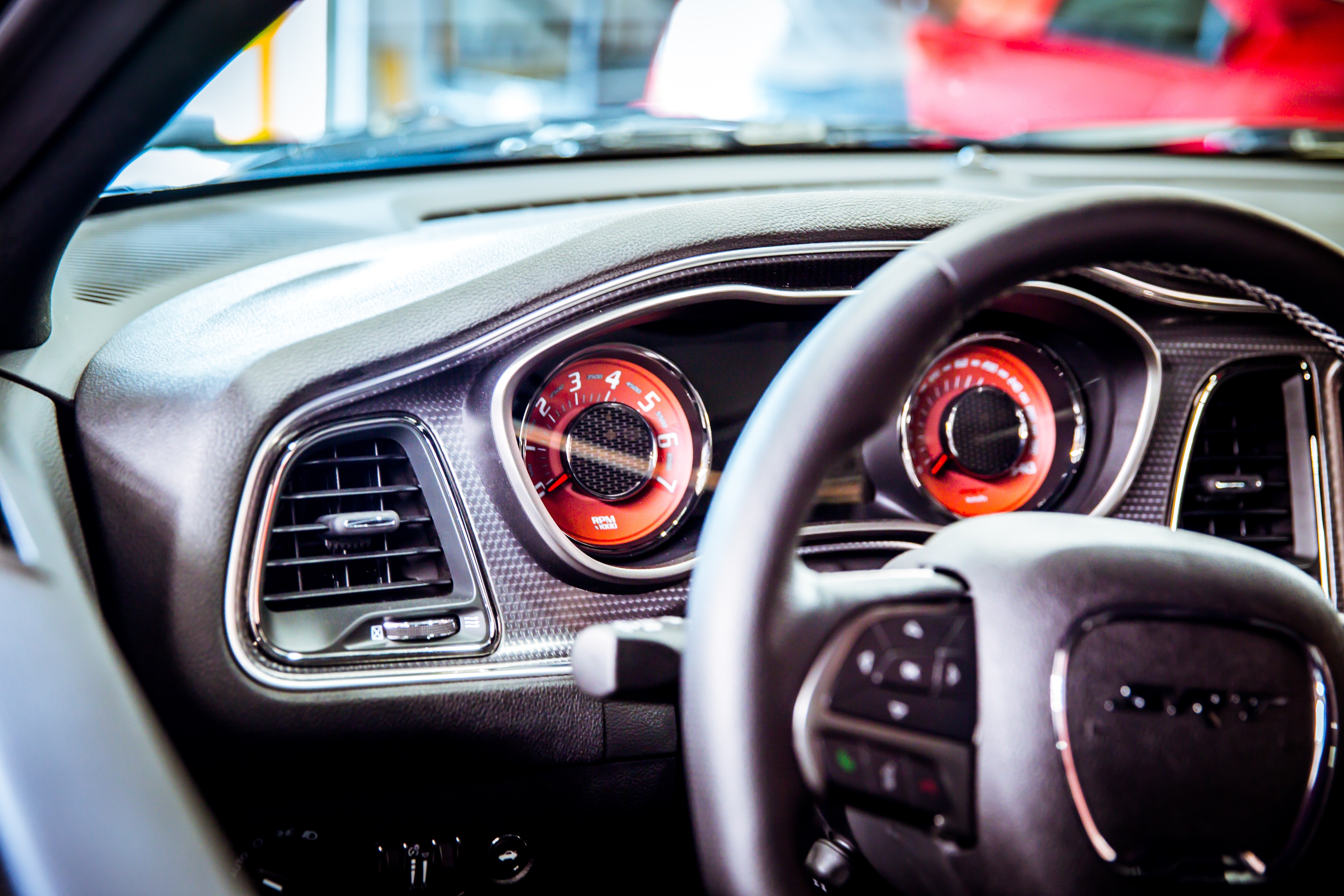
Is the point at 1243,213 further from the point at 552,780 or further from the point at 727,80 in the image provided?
the point at 727,80

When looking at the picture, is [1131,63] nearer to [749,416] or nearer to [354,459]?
[749,416]

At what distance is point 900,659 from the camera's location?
38.6 inches

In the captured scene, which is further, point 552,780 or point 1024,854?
point 552,780

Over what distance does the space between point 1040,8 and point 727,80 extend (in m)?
2.21

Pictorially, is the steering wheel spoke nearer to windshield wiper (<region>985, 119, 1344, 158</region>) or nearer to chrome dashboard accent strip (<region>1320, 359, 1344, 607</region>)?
chrome dashboard accent strip (<region>1320, 359, 1344, 607</region>)

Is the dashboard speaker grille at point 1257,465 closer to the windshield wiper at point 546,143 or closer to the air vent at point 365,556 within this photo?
the windshield wiper at point 546,143

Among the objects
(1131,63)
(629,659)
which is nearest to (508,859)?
(629,659)

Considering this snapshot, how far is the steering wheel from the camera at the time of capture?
2.97ft

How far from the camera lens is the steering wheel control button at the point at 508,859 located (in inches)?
67.7

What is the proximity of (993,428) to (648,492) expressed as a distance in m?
0.57

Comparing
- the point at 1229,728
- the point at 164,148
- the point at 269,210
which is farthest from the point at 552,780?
the point at 164,148

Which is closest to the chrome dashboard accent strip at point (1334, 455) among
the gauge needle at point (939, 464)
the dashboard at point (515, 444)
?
the dashboard at point (515, 444)

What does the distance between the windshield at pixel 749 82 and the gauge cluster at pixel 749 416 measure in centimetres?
62

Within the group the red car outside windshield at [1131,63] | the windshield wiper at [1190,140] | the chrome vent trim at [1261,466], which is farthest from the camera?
the red car outside windshield at [1131,63]
